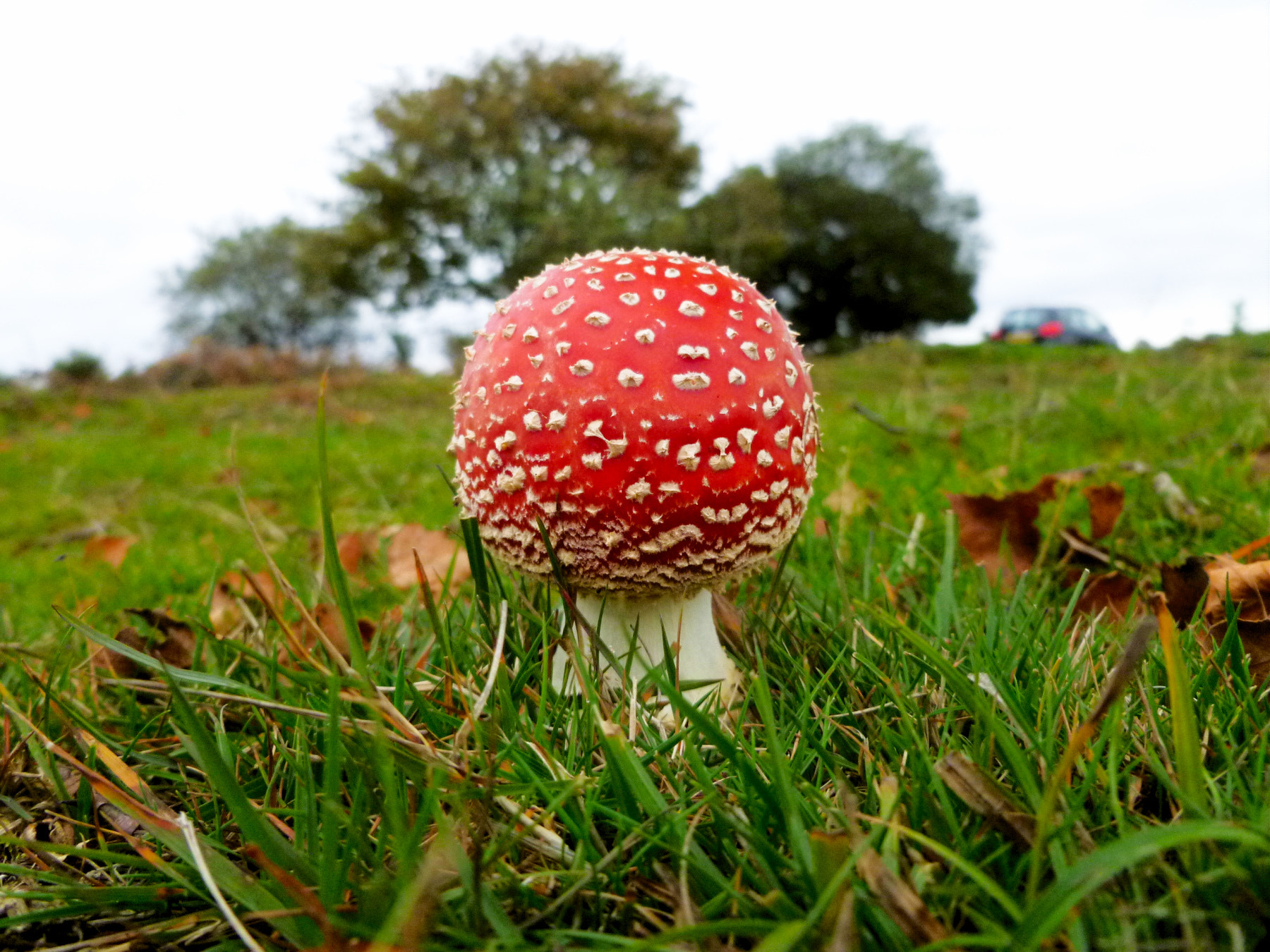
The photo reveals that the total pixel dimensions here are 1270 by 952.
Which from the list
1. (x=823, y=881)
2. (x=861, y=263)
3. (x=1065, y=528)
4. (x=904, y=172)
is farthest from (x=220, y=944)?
(x=904, y=172)

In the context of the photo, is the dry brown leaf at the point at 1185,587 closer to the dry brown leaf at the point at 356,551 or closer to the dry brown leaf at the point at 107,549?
the dry brown leaf at the point at 356,551

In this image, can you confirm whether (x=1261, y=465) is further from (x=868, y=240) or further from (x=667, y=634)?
(x=868, y=240)

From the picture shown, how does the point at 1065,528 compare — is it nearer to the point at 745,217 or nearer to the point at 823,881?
the point at 823,881

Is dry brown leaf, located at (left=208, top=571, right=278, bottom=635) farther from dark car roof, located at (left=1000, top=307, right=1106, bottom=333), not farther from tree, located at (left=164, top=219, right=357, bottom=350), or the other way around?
tree, located at (left=164, top=219, right=357, bottom=350)

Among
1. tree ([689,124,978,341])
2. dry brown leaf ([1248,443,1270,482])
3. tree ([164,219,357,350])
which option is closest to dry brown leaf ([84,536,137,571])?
dry brown leaf ([1248,443,1270,482])

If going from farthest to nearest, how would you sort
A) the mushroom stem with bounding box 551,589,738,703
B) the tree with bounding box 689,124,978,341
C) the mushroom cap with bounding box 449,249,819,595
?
the tree with bounding box 689,124,978,341 < the mushroom stem with bounding box 551,589,738,703 < the mushroom cap with bounding box 449,249,819,595

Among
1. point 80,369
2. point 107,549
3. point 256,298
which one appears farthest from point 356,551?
point 256,298

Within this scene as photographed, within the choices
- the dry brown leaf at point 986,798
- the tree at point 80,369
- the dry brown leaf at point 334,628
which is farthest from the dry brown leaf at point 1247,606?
the tree at point 80,369
